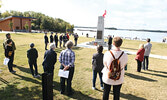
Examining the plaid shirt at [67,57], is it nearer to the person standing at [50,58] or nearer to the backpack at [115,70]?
the person standing at [50,58]

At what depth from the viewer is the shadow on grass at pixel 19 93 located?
4.20 m

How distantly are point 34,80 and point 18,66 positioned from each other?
8.61 feet

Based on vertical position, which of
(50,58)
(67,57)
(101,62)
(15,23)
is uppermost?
(15,23)

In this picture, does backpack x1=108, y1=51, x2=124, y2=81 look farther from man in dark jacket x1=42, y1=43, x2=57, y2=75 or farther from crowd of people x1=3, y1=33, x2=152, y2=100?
man in dark jacket x1=42, y1=43, x2=57, y2=75

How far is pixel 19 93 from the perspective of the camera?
14.6 feet

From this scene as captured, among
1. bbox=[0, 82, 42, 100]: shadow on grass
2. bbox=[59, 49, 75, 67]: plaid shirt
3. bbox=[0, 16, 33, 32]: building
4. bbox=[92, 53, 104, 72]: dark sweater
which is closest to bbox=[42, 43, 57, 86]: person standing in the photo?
bbox=[59, 49, 75, 67]: plaid shirt

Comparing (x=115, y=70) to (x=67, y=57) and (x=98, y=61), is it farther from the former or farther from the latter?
(x=67, y=57)

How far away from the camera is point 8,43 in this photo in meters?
6.03

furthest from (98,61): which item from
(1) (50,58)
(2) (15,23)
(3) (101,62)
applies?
(2) (15,23)

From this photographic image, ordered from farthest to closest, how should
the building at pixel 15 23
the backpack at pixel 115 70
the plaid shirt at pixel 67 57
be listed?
the building at pixel 15 23, the plaid shirt at pixel 67 57, the backpack at pixel 115 70

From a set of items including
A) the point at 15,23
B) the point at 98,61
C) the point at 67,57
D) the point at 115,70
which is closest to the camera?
the point at 115,70

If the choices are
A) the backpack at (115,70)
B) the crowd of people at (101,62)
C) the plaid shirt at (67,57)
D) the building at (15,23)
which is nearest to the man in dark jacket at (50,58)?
the crowd of people at (101,62)

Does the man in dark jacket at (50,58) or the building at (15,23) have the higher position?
the building at (15,23)

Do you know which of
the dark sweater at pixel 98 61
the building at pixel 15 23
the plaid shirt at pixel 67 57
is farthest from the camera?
the building at pixel 15 23
